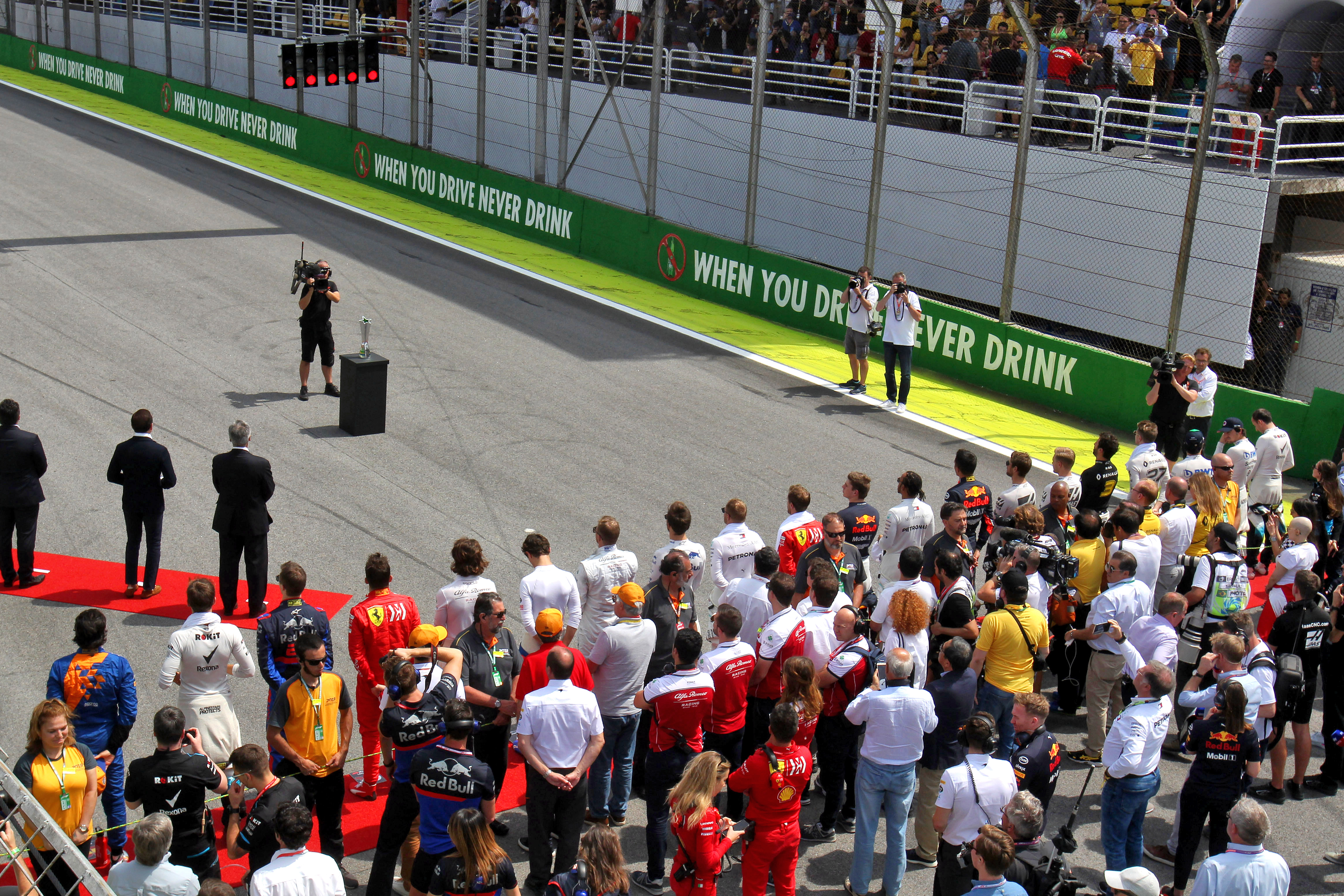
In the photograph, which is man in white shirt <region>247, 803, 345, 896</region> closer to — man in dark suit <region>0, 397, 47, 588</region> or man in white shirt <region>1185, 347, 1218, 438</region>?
man in dark suit <region>0, 397, 47, 588</region>

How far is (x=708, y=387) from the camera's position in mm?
16203

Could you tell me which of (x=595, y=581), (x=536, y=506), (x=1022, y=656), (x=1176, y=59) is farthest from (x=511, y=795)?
(x=1176, y=59)

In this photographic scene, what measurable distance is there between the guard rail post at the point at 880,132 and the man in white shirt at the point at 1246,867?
12100mm

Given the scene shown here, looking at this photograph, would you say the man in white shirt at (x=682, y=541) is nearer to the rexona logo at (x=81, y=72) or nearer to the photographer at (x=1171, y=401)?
the photographer at (x=1171, y=401)

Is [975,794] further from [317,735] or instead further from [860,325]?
[860,325]

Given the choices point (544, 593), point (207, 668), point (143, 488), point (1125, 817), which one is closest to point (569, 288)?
point (143, 488)

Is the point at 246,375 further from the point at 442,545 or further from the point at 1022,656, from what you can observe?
the point at 1022,656

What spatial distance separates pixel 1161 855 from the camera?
24.5 ft

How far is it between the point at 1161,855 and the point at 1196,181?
10012 millimetres

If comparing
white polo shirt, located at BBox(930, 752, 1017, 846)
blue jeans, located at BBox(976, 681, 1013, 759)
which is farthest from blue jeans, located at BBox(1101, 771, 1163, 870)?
white polo shirt, located at BBox(930, 752, 1017, 846)

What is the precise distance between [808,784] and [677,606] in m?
1.44

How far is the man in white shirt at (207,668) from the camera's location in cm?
721

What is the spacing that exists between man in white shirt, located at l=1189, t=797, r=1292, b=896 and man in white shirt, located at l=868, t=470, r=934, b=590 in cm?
388

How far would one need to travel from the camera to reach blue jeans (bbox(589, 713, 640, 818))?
23.9ft
